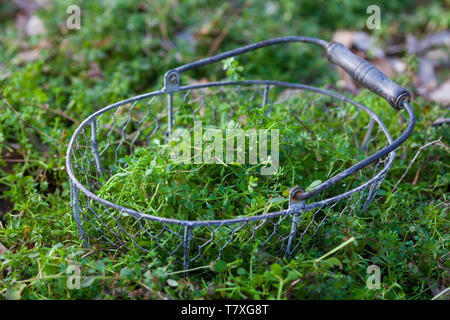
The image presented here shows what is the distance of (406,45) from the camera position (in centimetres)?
333

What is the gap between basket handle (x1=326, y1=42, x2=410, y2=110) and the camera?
1.41 metres

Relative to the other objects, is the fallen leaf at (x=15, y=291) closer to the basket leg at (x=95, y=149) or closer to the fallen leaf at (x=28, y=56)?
the basket leg at (x=95, y=149)

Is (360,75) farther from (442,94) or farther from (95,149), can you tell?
(442,94)

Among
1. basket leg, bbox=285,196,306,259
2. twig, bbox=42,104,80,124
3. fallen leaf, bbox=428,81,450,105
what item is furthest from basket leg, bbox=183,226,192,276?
fallen leaf, bbox=428,81,450,105

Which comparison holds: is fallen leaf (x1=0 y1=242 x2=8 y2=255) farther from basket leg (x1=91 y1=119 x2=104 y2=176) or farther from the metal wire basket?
basket leg (x1=91 y1=119 x2=104 y2=176)

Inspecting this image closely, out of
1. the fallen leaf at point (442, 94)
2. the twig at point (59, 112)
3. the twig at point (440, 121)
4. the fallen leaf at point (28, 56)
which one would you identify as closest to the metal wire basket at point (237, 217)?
the twig at point (59, 112)

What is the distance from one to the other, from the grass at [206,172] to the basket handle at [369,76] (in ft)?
1.07

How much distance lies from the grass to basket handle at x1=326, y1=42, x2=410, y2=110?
1.07ft

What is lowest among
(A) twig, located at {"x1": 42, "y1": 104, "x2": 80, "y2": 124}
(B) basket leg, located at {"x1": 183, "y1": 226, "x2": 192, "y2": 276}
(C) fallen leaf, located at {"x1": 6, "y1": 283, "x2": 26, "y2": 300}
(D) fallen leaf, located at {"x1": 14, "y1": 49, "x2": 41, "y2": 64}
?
(C) fallen leaf, located at {"x1": 6, "y1": 283, "x2": 26, "y2": 300}

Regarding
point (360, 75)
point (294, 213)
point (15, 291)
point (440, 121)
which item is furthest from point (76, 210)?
point (440, 121)

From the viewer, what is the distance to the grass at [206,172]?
122 centimetres

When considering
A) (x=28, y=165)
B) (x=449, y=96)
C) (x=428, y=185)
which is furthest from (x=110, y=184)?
(x=449, y=96)

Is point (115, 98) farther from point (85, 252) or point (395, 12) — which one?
point (395, 12)

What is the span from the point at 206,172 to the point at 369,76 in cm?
61
